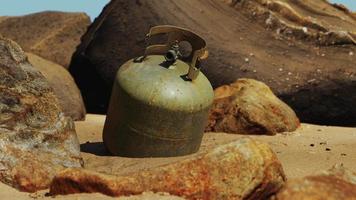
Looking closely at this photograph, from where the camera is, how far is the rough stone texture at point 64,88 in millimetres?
11562

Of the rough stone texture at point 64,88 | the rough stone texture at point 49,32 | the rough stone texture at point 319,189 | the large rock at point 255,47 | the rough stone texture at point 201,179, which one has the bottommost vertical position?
the rough stone texture at point 49,32

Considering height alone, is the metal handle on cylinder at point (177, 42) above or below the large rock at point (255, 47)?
above

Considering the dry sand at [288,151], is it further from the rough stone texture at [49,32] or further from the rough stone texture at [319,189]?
the rough stone texture at [49,32]

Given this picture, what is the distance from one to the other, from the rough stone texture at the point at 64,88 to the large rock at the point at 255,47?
76 cm

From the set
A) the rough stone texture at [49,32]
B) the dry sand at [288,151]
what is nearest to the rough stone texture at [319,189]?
the dry sand at [288,151]

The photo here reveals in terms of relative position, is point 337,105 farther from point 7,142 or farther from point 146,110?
point 7,142

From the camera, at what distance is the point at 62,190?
554cm

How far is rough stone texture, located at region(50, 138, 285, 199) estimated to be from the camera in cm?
535

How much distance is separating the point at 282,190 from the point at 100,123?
716 centimetres

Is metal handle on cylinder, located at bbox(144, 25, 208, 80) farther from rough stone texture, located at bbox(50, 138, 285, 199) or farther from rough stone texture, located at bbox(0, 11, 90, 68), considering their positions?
rough stone texture, located at bbox(0, 11, 90, 68)

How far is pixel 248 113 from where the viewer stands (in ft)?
31.3

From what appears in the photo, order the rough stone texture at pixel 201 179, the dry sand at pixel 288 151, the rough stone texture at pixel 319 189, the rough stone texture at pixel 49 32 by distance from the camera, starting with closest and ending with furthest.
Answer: the rough stone texture at pixel 319 189 < the rough stone texture at pixel 201 179 < the dry sand at pixel 288 151 < the rough stone texture at pixel 49 32

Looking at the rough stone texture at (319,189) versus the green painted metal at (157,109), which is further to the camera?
the green painted metal at (157,109)

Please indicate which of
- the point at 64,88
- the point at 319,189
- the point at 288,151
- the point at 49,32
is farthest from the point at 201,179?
the point at 49,32
